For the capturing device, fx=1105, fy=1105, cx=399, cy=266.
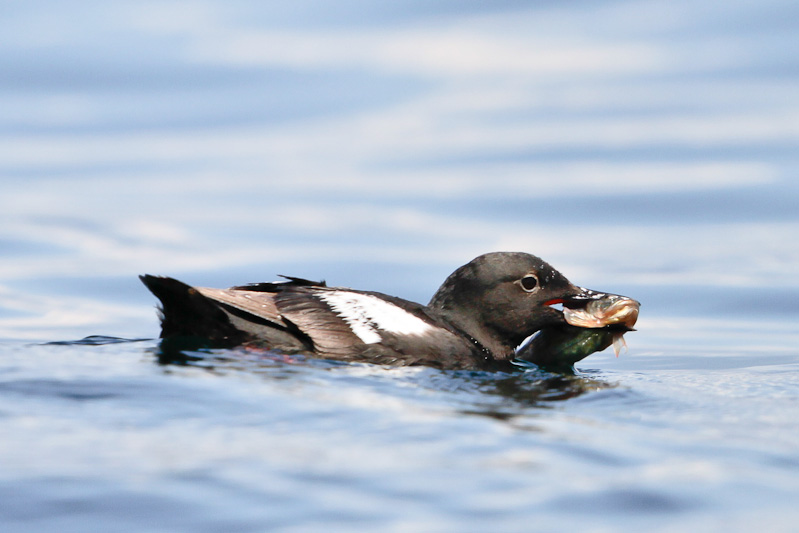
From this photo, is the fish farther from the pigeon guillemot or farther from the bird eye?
the bird eye

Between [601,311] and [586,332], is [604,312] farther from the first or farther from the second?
[586,332]

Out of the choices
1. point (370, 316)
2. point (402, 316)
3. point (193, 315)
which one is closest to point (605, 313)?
point (402, 316)

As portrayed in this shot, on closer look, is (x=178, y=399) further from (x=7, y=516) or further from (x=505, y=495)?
(x=505, y=495)

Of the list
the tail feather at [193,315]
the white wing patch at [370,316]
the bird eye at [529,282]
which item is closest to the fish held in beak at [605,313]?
the bird eye at [529,282]

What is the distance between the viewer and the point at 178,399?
224 inches

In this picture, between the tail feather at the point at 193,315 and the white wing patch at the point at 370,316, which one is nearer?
the tail feather at the point at 193,315

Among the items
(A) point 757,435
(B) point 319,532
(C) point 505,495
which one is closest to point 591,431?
(A) point 757,435

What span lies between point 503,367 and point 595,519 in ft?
11.5

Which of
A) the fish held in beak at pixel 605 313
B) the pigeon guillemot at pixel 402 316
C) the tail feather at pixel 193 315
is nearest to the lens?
the tail feather at pixel 193 315

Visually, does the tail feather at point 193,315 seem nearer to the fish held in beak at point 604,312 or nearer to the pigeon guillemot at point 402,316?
the pigeon guillemot at point 402,316

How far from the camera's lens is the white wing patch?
693 cm

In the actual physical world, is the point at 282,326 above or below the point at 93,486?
above

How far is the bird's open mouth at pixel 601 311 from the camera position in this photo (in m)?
7.52

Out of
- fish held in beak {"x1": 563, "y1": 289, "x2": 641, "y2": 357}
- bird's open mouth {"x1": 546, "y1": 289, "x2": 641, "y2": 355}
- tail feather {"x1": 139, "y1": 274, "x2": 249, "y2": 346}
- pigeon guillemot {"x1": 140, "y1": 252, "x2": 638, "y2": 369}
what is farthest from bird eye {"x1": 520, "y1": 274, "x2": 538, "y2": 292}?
tail feather {"x1": 139, "y1": 274, "x2": 249, "y2": 346}
